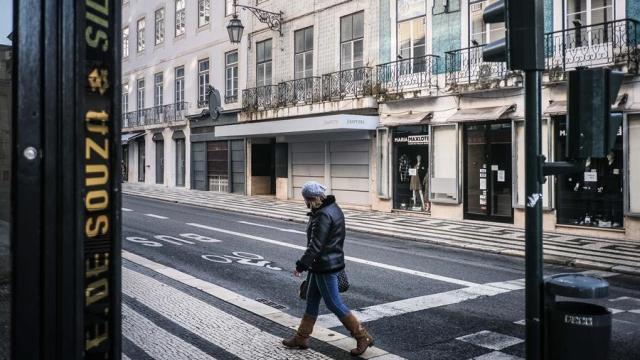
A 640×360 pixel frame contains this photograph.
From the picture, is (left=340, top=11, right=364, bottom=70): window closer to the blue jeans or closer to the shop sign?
the shop sign

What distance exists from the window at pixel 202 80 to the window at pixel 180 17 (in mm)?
3497

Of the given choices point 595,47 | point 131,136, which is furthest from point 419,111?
point 131,136

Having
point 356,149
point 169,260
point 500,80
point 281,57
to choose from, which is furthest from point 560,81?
point 281,57

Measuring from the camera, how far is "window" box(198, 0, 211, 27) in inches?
1223

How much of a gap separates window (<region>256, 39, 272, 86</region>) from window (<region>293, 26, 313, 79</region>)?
2.14 m

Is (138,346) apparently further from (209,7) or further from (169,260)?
(209,7)

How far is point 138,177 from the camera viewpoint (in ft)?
128

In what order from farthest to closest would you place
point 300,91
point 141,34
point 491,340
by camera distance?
point 141,34 < point 300,91 < point 491,340

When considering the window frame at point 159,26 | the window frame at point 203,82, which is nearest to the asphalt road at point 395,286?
the window frame at point 203,82

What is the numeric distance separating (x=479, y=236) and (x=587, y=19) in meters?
6.18

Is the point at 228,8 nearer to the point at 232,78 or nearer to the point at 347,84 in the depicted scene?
the point at 232,78

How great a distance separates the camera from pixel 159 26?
3659cm

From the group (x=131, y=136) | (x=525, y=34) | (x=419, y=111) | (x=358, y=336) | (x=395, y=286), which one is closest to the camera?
(x=525, y=34)

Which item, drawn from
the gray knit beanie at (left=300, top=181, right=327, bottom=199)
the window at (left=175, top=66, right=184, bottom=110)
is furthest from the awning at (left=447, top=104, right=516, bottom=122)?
the window at (left=175, top=66, right=184, bottom=110)
